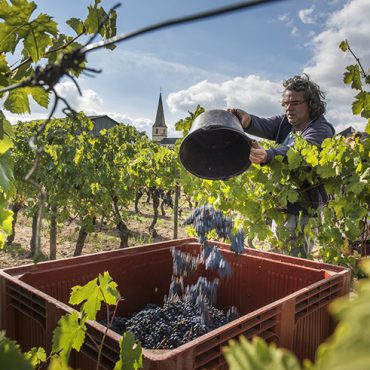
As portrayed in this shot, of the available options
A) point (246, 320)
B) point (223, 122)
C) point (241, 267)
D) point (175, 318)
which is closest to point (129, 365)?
point (246, 320)

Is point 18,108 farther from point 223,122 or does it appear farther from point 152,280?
point 152,280

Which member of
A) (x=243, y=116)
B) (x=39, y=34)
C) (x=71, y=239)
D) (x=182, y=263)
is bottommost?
(x=71, y=239)

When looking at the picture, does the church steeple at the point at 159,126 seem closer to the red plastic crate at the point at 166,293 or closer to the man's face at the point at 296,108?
the man's face at the point at 296,108

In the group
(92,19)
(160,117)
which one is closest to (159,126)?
(160,117)

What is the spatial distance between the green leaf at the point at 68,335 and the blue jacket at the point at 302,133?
1843 millimetres

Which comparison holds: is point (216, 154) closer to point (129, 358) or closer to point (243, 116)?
point (243, 116)

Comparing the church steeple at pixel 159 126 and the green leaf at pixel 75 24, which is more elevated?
the church steeple at pixel 159 126

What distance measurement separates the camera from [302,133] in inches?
118

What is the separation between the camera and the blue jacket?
9.50 ft

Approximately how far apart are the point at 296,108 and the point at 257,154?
3.41ft

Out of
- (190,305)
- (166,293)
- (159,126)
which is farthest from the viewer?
(159,126)

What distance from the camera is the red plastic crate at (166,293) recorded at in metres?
1.21

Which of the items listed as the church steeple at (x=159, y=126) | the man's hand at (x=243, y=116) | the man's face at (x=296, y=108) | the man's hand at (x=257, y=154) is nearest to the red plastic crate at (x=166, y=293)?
the man's hand at (x=257, y=154)

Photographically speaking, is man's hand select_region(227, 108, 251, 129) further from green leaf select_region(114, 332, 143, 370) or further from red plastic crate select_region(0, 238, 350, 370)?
green leaf select_region(114, 332, 143, 370)
